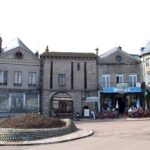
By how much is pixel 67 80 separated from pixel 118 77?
713 cm

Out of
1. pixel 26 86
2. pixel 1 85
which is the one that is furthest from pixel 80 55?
pixel 1 85

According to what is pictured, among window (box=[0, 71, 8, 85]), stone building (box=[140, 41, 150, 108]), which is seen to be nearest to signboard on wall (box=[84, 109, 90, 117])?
stone building (box=[140, 41, 150, 108])

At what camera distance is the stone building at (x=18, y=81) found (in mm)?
39750

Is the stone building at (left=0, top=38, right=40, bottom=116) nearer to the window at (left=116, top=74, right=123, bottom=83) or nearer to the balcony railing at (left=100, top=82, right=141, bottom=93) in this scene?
the balcony railing at (left=100, top=82, right=141, bottom=93)

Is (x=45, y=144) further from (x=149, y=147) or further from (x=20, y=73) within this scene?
(x=20, y=73)

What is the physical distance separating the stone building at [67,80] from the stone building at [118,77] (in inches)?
53.7

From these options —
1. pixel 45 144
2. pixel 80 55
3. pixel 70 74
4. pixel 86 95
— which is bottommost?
pixel 45 144

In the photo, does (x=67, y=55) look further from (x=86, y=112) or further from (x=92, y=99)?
(x=86, y=112)

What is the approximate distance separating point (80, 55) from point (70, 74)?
3.02 meters

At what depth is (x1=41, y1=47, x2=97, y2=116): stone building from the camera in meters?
41.3

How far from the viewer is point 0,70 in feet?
131

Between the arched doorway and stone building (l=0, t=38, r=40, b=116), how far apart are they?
2413 mm

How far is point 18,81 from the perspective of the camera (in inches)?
1602

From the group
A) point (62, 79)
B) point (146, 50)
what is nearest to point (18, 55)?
point (62, 79)
